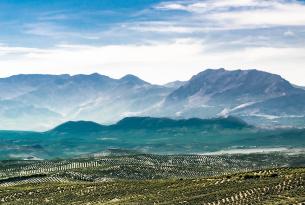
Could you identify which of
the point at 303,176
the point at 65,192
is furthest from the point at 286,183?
the point at 65,192

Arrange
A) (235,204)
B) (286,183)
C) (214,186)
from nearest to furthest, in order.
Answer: (235,204) < (286,183) < (214,186)

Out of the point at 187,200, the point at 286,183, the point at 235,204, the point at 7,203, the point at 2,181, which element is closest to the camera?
the point at 235,204

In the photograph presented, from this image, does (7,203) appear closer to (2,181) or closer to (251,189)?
(251,189)

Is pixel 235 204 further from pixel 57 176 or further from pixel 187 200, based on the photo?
pixel 57 176

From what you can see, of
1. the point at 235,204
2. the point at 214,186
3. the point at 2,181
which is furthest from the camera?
the point at 2,181

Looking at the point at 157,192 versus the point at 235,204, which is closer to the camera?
the point at 235,204

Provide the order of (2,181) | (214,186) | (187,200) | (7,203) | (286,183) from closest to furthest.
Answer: (187,200), (286,183), (214,186), (7,203), (2,181)

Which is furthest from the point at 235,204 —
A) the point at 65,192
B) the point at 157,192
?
the point at 65,192

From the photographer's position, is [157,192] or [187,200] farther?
[157,192]
